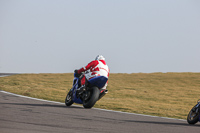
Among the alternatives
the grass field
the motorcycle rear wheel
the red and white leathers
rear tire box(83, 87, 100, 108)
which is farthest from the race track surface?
the grass field

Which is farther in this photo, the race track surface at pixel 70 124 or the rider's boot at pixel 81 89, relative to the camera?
the rider's boot at pixel 81 89

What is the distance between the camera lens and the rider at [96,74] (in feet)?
35.3

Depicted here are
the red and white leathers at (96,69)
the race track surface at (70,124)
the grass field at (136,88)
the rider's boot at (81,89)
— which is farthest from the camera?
the grass field at (136,88)

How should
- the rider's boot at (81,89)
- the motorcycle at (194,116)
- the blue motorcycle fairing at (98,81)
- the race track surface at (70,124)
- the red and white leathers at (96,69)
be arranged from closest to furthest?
1. the race track surface at (70,124)
2. the motorcycle at (194,116)
3. the blue motorcycle fairing at (98,81)
4. the red and white leathers at (96,69)
5. the rider's boot at (81,89)

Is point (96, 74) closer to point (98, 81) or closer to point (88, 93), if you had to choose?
point (98, 81)

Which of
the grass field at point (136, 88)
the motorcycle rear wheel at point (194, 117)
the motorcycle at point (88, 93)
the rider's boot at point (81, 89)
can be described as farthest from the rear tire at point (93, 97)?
the grass field at point (136, 88)

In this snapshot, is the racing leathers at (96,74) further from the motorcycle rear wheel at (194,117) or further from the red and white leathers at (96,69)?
the motorcycle rear wheel at (194,117)

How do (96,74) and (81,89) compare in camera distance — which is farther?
(81,89)

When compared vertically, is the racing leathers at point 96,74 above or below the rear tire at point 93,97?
above

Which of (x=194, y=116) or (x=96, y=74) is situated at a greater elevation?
(x=96, y=74)

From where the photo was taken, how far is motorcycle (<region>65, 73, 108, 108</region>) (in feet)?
34.1

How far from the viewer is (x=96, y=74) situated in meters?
10.8

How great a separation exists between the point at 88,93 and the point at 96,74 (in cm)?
65

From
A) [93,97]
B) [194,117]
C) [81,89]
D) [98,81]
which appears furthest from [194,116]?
[81,89]
